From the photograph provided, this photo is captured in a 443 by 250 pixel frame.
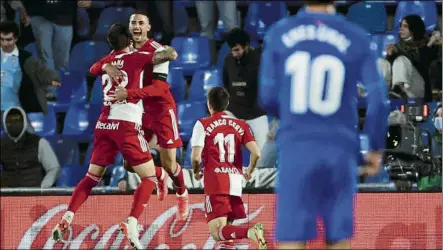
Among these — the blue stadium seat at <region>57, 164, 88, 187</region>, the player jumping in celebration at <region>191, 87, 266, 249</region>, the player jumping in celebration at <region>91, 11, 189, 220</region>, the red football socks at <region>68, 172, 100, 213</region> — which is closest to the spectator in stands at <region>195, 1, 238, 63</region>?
the blue stadium seat at <region>57, 164, 88, 187</region>

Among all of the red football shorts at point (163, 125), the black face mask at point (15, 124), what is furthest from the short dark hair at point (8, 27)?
the red football shorts at point (163, 125)

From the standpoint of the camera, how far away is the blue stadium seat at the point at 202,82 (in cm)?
1452

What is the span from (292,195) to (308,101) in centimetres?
53

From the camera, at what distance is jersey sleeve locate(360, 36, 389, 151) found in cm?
649

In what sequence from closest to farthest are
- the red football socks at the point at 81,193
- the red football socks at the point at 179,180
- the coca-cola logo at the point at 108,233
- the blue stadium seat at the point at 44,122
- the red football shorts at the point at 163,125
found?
1. the red football socks at the point at 81,193
2. the red football shorts at the point at 163,125
3. the red football socks at the point at 179,180
4. the coca-cola logo at the point at 108,233
5. the blue stadium seat at the point at 44,122

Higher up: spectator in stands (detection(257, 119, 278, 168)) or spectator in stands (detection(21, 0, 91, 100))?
spectator in stands (detection(21, 0, 91, 100))

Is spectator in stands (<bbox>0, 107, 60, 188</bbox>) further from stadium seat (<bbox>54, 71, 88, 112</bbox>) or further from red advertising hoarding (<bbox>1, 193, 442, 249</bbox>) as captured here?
stadium seat (<bbox>54, 71, 88, 112</bbox>)

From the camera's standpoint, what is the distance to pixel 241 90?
13461mm

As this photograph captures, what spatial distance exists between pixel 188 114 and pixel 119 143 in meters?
4.13

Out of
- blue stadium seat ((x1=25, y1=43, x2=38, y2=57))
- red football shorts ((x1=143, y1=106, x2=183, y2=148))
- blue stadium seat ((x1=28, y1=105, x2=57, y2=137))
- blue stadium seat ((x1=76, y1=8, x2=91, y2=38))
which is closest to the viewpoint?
red football shorts ((x1=143, y1=106, x2=183, y2=148))

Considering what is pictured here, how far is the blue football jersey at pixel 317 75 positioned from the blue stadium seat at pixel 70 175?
7.55m

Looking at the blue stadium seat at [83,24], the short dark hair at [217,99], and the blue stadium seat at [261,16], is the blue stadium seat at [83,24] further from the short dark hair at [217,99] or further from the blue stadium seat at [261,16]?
the short dark hair at [217,99]

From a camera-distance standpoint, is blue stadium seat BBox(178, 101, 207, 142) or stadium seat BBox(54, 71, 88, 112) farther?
stadium seat BBox(54, 71, 88, 112)

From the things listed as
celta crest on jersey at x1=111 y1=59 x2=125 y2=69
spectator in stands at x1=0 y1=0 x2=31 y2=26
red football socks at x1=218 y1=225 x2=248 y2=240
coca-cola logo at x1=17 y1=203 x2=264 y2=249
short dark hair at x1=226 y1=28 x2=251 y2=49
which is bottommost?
coca-cola logo at x1=17 y1=203 x2=264 y2=249
